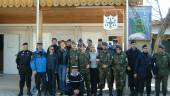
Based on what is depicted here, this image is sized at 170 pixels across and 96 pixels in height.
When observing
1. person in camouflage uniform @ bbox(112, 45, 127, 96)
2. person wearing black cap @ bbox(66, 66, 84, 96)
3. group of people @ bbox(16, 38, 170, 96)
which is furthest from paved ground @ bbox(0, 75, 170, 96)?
person wearing black cap @ bbox(66, 66, 84, 96)

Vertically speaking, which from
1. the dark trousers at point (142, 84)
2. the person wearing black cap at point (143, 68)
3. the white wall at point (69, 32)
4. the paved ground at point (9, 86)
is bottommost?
the paved ground at point (9, 86)

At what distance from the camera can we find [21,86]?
18328 mm

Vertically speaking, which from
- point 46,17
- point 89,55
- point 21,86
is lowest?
point 21,86

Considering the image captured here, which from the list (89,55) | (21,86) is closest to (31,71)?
(21,86)

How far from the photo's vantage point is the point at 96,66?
18219mm

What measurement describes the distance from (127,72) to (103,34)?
844 centimetres

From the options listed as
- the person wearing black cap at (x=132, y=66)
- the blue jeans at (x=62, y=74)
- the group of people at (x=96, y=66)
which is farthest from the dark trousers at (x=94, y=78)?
the person wearing black cap at (x=132, y=66)

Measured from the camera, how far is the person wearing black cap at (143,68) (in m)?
17.8

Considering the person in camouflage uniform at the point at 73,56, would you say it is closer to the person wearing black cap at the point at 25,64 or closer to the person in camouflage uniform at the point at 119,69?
the person in camouflage uniform at the point at 119,69

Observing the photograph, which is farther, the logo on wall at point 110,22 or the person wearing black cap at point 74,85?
the logo on wall at point 110,22

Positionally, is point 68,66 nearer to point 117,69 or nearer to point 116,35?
point 117,69

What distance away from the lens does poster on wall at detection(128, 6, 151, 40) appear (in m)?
25.1

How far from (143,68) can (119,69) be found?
0.86 m

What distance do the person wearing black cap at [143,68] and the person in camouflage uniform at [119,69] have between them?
1.53 feet
